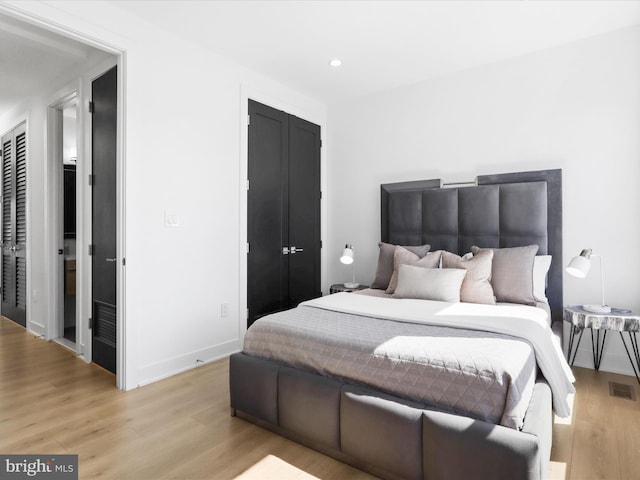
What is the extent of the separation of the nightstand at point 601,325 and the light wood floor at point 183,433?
169mm

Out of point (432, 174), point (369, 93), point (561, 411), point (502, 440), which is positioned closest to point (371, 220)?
point (432, 174)

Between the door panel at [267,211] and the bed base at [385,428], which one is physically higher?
the door panel at [267,211]

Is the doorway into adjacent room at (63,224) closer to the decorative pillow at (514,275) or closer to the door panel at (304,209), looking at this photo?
the door panel at (304,209)

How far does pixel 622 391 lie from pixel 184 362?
11.0ft

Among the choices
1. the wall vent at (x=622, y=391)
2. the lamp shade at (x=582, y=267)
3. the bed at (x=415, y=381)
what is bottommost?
the wall vent at (x=622, y=391)

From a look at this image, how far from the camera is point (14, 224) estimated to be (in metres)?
4.77

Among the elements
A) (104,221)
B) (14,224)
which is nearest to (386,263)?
(104,221)

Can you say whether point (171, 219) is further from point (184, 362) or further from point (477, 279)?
point (477, 279)

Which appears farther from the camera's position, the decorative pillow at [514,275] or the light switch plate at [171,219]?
the light switch plate at [171,219]

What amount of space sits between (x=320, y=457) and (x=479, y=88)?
3.50m

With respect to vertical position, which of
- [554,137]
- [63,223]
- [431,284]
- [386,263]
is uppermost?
[554,137]

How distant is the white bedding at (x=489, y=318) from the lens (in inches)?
77.4

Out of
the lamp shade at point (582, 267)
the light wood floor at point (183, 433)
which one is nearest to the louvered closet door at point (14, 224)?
the light wood floor at point (183, 433)

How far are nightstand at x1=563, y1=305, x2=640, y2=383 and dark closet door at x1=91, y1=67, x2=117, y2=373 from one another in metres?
3.59
